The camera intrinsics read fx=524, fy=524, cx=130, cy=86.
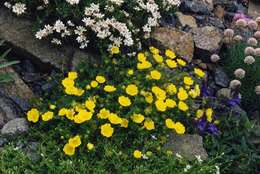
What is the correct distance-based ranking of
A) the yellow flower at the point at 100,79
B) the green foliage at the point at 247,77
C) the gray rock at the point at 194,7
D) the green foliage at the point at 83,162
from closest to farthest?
the green foliage at the point at 83,162
the yellow flower at the point at 100,79
the green foliage at the point at 247,77
the gray rock at the point at 194,7

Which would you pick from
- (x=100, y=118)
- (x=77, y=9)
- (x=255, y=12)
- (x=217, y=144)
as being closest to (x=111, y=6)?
(x=77, y=9)

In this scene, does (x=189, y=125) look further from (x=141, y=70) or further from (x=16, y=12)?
(x=16, y=12)

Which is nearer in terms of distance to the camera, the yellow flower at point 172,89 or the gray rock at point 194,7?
the yellow flower at point 172,89

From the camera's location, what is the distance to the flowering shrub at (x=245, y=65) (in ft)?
18.2

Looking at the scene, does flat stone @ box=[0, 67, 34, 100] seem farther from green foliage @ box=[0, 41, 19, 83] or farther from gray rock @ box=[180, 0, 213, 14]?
gray rock @ box=[180, 0, 213, 14]

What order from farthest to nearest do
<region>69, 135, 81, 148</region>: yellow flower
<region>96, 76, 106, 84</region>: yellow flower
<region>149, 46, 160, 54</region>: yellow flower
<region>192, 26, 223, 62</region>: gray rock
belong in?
<region>192, 26, 223, 62</region>: gray rock, <region>149, 46, 160, 54</region>: yellow flower, <region>96, 76, 106, 84</region>: yellow flower, <region>69, 135, 81, 148</region>: yellow flower

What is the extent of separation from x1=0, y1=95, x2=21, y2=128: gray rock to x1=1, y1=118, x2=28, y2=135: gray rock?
13cm

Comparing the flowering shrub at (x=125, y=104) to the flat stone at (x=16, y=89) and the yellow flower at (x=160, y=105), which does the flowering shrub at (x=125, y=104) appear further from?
the flat stone at (x=16, y=89)

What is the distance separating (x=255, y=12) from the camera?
741 centimetres

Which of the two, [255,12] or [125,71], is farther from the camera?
[255,12]

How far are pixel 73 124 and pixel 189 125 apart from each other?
1.20m

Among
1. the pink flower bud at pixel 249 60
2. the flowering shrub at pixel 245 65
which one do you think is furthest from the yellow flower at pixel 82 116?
the pink flower bud at pixel 249 60

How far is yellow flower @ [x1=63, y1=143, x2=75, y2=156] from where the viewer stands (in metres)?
4.51

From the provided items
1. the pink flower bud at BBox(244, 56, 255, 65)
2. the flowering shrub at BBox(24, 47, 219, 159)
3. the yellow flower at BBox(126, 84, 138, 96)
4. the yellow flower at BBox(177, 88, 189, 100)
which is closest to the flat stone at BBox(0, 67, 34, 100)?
the flowering shrub at BBox(24, 47, 219, 159)
